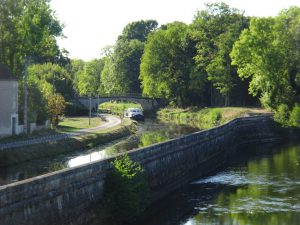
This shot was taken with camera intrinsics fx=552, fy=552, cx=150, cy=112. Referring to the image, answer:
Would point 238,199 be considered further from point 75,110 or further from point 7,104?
point 75,110

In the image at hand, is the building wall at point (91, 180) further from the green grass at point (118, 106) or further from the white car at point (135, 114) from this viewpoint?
the green grass at point (118, 106)

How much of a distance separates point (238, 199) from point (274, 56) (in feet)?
171

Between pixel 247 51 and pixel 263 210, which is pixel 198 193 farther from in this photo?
pixel 247 51

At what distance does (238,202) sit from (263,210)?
3.02m

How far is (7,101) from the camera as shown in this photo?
59438mm

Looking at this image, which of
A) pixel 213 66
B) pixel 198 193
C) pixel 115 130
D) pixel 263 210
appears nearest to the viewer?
pixel 263 210

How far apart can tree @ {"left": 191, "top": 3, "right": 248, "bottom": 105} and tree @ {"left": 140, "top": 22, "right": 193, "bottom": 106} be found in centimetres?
357

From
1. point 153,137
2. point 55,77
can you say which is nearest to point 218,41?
point 55,77

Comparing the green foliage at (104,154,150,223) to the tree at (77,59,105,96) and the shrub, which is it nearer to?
the shrub

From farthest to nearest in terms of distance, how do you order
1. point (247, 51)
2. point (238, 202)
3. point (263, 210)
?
1. point (247, 51)
2. point (238, 202)
3. point (263, 210)

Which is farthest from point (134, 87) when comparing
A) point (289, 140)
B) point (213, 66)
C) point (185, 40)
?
point (289, 140)

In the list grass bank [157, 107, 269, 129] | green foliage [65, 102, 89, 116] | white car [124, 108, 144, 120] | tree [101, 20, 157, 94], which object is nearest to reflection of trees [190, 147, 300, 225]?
grass bank [157, 107, 269, 129]

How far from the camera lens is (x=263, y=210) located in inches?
1407

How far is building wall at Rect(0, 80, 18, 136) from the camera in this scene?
5875cm
